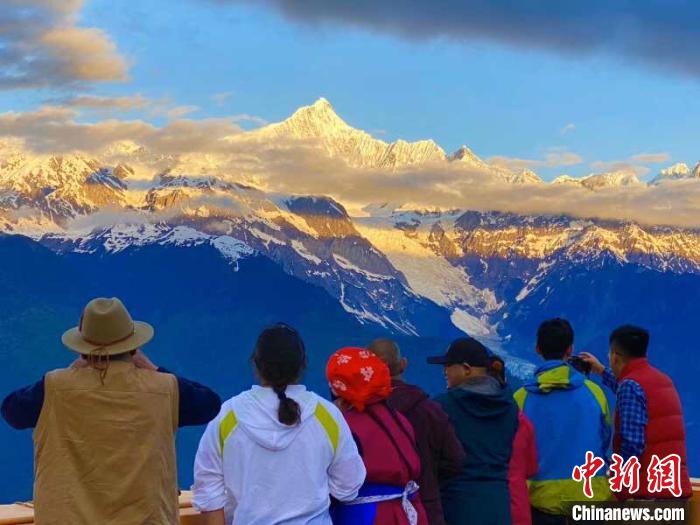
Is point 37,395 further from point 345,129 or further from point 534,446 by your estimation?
point 345,129

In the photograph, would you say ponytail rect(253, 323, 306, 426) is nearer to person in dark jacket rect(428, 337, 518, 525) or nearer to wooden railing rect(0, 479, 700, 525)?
wooden railing rect(0, 479, 700, 525)

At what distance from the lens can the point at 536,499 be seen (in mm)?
5496

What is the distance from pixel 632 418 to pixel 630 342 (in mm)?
433

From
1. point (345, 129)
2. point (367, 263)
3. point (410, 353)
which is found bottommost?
point (410, 353)

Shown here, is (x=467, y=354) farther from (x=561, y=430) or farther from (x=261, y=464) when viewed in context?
(x=261, y=464)

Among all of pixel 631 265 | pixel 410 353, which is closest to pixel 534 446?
pixel 410 353

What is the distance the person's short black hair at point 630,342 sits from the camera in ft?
18.9

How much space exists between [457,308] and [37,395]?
431 ft

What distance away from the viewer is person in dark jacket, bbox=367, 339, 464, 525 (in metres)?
4.81

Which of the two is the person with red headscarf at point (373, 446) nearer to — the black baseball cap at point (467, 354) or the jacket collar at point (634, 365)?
the black baseball cap at point (467, 354)

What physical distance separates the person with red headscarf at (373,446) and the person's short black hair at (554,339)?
4.35 ft

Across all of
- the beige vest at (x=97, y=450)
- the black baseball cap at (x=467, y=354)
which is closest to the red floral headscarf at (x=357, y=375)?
the black baseball cap at (x=467, y=354)

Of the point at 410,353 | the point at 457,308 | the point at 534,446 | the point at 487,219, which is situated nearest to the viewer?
the point at 534,446

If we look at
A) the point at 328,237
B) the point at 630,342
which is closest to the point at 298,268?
the point at 328,237
